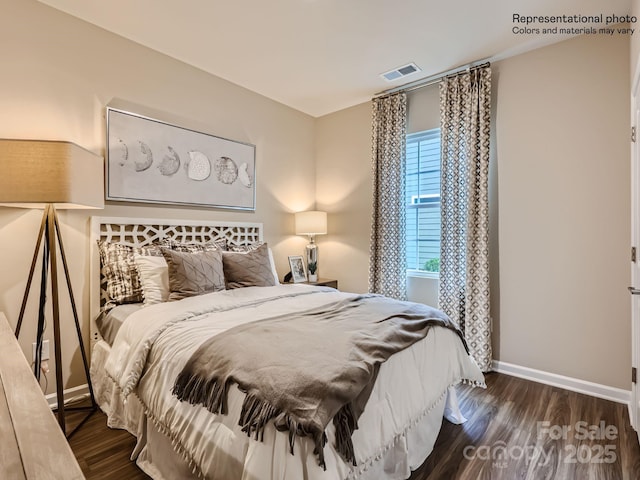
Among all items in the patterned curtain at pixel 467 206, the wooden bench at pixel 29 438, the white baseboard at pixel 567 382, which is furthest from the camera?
the patterned curtain at pixel 467 206

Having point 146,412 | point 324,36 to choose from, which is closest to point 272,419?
point 146,412

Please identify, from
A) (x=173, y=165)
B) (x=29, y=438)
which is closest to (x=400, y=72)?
(x=173, y=165)

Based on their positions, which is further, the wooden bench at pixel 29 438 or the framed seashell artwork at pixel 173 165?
the framed seashell artwork at pixel 173 165

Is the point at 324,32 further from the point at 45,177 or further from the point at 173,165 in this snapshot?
the point at 45,177

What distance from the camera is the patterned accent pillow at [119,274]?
241cm

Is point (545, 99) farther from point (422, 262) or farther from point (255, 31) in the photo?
point (255, 31)

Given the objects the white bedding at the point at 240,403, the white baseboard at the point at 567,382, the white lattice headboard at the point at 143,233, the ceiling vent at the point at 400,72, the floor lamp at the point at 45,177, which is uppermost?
the ceiling vent at the point at 400,72

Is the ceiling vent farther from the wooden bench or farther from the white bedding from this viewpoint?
the wooden bench

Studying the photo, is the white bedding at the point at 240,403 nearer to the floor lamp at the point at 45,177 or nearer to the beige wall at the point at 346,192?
the floor lamp at the point at 45,177

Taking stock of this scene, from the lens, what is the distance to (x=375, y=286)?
3756 mm

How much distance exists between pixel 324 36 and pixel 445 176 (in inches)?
64.8

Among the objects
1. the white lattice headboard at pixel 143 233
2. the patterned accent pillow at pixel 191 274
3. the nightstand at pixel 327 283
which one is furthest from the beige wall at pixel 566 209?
the white lattice headboard at pixel 143 233


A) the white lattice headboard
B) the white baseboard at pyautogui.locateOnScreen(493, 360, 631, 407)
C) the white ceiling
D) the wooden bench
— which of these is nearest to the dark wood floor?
the white baseboard at pyautogui.locateOnScreen(493, 360, 631, 407)

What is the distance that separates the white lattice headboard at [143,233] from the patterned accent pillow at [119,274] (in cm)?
7
